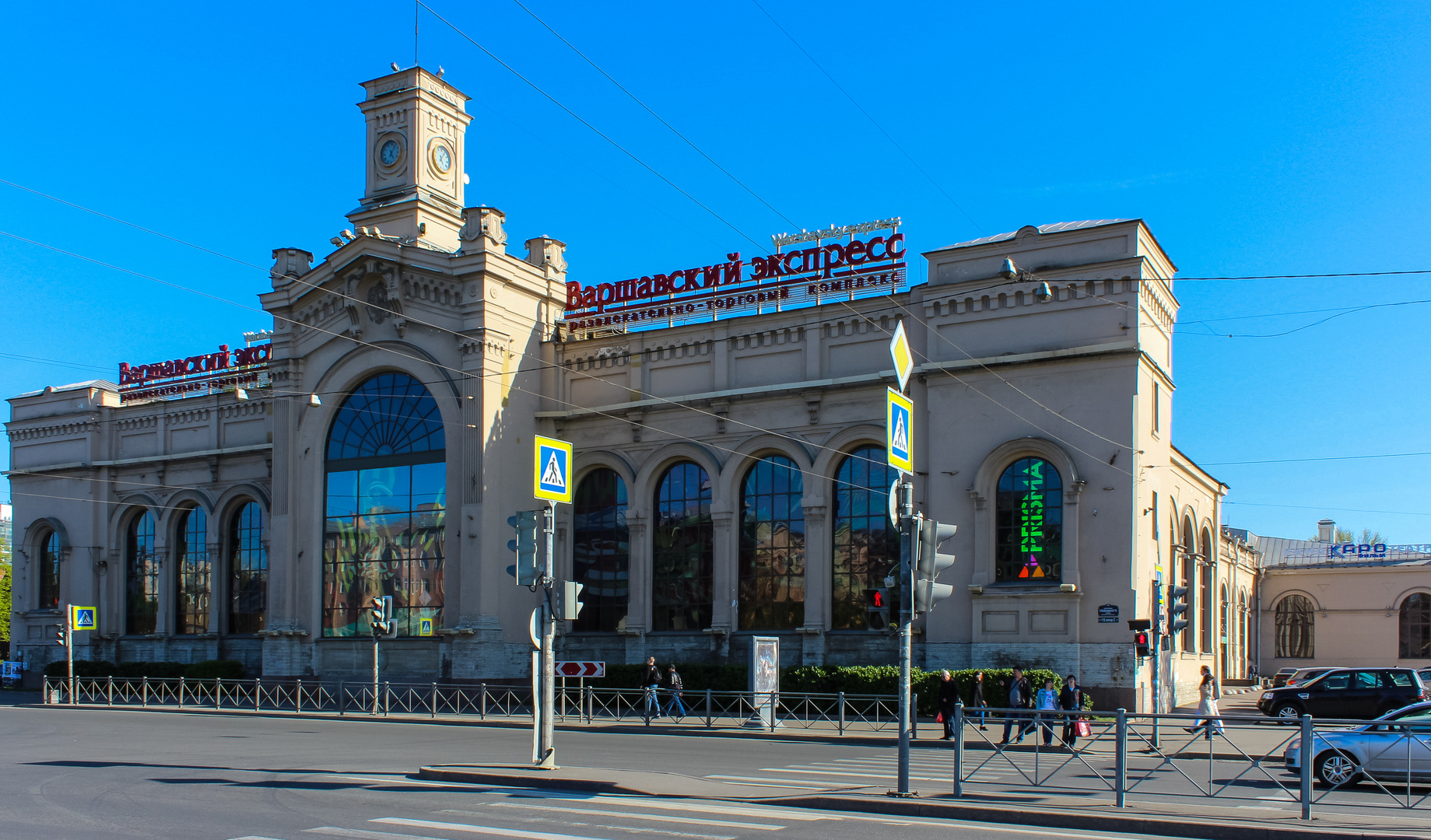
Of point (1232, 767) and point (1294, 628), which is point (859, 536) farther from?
point (1294, 628)

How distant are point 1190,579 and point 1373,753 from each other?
2175 cm

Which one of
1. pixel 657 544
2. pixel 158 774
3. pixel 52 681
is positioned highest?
pixel 657 544

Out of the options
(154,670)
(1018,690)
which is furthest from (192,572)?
(1018,690)

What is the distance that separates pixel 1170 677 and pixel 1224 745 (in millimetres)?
8215

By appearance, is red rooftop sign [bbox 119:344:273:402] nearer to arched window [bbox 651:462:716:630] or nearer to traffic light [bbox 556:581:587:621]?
arched window [bbox 651:462:716:630]

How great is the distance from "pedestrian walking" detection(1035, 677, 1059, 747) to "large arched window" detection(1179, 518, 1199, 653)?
10213 millimetres

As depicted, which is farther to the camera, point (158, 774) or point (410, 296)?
point (410, 296)

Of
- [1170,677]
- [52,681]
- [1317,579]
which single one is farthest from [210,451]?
[1317,579]

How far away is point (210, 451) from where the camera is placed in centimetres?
4678

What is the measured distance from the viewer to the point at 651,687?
30.4m

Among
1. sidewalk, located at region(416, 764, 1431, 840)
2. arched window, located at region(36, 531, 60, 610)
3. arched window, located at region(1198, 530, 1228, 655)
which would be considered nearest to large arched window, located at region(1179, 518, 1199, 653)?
arched window, located at region(1198, 530, 1228, 655)

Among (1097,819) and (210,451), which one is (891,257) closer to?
(1097,819)

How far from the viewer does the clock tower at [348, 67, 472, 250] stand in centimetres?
4184

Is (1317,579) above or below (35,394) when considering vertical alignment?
below
